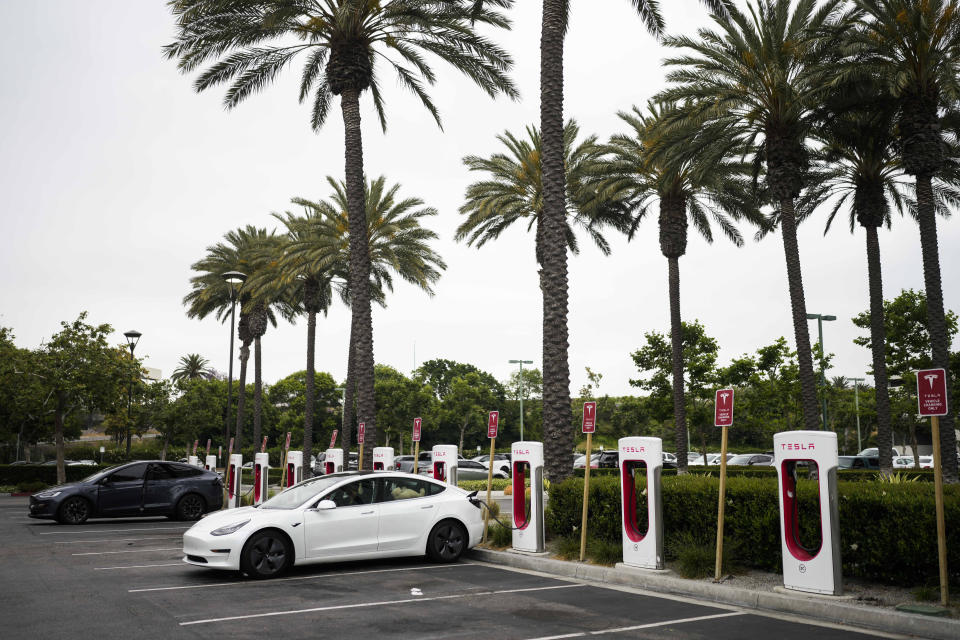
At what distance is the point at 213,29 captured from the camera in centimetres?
1883

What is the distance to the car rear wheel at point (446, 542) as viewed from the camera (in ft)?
38.3

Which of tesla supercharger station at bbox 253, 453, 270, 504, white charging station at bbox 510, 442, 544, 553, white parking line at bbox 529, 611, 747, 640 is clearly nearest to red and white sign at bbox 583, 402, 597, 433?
white charging station at bbox 510, 442, 544, 553

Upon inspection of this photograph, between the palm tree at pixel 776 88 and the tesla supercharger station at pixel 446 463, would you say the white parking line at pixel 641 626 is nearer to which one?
the tesla supercharger station at pixel 446 463

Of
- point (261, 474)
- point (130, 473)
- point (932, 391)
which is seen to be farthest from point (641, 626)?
point (130, 473)

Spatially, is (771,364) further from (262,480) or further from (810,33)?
(262,480)

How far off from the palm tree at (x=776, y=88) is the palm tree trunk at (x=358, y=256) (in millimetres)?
8914

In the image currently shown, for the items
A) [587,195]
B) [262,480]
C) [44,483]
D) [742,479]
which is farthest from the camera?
[44,483]

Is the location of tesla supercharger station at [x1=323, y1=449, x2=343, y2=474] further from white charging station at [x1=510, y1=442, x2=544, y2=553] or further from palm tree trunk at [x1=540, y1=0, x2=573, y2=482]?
white charging station at [x1=510, y1=442, x2=544, y2=553]

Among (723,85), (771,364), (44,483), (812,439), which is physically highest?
(723,85)

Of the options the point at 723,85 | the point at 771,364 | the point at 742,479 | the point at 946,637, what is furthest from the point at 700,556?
the point at 771,364

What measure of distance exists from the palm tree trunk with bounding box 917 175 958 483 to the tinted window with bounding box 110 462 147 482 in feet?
65.2

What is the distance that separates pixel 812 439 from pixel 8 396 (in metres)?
32.7

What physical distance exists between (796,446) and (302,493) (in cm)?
682

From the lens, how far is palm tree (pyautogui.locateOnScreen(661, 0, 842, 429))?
787 inches
